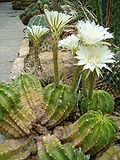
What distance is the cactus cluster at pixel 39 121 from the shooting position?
2328 millimetres

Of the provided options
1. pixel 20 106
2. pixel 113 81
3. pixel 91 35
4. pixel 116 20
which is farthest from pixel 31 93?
pixel 116 20

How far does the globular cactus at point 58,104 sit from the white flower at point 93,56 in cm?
32

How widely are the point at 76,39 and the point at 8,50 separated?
124 inches

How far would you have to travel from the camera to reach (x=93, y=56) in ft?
7.45

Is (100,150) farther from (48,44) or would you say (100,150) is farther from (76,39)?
(48,44)

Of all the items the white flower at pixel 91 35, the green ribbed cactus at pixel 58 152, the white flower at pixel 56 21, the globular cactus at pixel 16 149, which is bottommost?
the globular cactus at pixel 16 149

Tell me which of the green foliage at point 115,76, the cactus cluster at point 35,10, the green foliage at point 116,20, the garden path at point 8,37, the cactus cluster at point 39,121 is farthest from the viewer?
the cactus cluster at point 35,10

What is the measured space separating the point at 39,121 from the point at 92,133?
0.43 meters

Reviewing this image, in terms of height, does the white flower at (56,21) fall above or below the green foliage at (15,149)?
above

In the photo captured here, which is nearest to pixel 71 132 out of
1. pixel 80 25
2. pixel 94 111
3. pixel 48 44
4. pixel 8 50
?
pixel 94 111

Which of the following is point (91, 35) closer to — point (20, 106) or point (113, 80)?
point (20, 106)

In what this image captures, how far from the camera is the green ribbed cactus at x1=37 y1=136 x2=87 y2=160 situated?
7.18ft

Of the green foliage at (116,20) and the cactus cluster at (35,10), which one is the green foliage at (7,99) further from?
the cactus cluster at (35,10)

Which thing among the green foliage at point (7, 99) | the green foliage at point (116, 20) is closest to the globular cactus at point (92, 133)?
the green foliage at point (7, 99)
